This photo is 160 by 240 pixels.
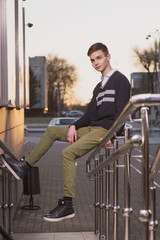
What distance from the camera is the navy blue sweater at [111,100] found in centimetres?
471

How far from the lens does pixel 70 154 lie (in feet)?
14.3

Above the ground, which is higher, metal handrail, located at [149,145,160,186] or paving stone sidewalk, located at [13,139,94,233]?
metal handrail, located at [149,145,160,186]

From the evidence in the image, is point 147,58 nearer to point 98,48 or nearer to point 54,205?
point 54,205

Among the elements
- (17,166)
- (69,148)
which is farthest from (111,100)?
(17,166)

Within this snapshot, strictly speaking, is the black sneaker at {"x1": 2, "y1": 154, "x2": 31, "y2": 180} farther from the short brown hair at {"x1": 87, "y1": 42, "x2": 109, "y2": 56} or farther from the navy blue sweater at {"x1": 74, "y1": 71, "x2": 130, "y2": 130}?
the short brown hair at {"x1": 87, "y1": 42, "x2": 109, "y2": 56}

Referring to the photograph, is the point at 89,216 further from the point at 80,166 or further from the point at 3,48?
the point at 80,166

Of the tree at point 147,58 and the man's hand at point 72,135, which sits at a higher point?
the tree at point 147,58

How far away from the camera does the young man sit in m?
4.32

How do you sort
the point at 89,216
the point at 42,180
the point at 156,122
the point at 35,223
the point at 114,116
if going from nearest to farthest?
the point at 114,116 → the point at 35,223 → the point at 89,216 → the point at 42,180 → the point at 156,122

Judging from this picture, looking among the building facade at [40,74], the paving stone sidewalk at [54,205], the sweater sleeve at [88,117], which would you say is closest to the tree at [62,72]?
the building facade at [40,74]

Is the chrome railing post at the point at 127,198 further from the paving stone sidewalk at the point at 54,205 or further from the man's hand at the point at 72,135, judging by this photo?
the paving stone sidewalk at the point at 54,205

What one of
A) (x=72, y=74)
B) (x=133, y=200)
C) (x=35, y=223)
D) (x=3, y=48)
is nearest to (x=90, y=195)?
(x=133, y=200)

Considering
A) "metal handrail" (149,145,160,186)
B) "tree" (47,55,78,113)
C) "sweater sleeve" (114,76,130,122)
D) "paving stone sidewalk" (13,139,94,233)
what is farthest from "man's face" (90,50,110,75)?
"tree" (47,55,78,113)

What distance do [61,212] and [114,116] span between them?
3.40ft
